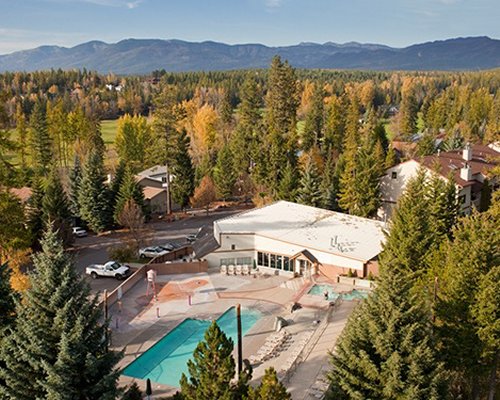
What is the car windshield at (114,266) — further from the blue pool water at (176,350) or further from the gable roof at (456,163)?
the gable roof at (456,163)

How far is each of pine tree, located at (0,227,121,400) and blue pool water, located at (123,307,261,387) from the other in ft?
26.0

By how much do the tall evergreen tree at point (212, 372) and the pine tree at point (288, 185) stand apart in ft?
111

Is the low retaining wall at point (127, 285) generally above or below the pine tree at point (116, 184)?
below

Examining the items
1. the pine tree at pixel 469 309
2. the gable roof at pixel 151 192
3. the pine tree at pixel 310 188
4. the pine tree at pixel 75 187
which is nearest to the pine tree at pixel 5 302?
the pine tree at pixel 469 309

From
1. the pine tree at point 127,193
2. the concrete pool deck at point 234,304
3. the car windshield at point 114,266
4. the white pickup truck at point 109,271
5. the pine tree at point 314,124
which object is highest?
the pine tree at point 314,124

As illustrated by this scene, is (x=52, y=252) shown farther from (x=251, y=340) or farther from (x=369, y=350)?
(x=251, y=340)

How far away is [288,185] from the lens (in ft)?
160

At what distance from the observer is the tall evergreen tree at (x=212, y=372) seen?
1486 cm

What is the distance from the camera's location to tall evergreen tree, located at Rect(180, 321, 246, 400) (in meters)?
14.9

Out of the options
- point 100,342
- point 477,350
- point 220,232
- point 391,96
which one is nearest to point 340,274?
point 220,232

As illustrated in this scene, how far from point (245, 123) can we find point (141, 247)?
2648 centimetres

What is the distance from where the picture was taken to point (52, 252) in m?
15.3

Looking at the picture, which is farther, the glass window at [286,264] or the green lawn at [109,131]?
the green lawn at [109,131]

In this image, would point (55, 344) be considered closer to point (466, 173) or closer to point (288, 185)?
point (288, 185)
